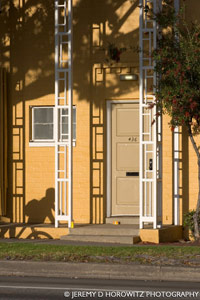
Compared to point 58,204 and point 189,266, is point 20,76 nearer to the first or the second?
point 58,204

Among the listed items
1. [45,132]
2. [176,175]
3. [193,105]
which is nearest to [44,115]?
[45,132]

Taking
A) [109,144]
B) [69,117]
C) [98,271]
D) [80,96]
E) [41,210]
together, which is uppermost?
[80,96]

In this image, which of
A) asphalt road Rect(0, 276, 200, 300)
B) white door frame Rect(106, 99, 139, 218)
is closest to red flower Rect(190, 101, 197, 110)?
white door frame Rect(106, 99, 139, 218)

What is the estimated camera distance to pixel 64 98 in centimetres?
1855

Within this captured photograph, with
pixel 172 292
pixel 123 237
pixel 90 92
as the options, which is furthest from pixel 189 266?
pixel 90 92

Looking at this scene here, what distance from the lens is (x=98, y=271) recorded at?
1406cm

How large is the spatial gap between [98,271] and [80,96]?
6547 millimetres

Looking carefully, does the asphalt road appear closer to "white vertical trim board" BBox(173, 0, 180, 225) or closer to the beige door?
"white vertical trim board" BBox(173, 0, 180, 225)

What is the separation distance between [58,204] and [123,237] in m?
2.02

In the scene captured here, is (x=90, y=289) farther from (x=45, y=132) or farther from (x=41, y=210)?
(x=45, y=132)

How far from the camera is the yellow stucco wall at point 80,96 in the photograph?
1944 cm

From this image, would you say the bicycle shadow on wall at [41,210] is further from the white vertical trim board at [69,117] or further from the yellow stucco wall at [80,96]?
the white vertical trim board at [69,117]

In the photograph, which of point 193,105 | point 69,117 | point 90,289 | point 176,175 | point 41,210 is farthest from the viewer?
point 41,210

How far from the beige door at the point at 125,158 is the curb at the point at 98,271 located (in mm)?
5347
